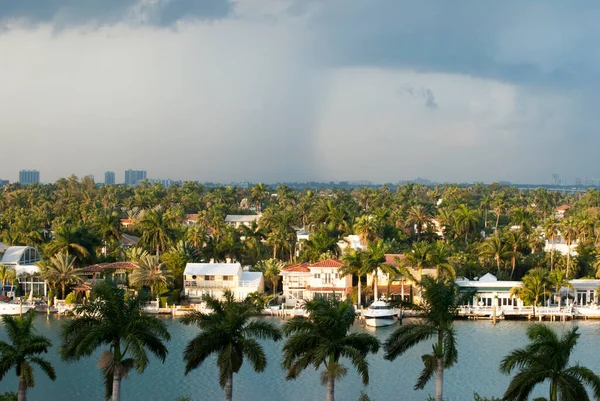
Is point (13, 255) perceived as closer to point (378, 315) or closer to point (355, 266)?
point (355, 266)

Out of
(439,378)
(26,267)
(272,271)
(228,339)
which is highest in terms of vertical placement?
(272,271)

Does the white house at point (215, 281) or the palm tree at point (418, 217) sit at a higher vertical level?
the palm tree at point (418, 217)

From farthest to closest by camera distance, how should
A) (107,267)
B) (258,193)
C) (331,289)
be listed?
(258,193), (107,267), (331,289)

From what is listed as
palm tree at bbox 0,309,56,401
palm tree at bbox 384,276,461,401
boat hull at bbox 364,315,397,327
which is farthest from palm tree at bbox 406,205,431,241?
palm tree at bbox 0,309,56,401

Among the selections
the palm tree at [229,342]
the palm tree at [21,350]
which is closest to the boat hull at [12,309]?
the palm tree at [21,350]

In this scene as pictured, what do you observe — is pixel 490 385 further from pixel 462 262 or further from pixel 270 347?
pixel 462 262

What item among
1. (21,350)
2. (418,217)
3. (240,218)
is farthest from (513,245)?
(240,218)

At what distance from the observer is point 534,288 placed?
203 feet

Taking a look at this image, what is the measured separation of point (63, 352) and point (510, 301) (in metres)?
46.3

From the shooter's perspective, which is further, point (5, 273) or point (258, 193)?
point (258, 193)

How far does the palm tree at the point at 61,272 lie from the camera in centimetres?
6456

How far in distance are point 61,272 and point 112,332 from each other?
39788mm

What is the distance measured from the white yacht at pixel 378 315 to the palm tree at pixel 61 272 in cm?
2529

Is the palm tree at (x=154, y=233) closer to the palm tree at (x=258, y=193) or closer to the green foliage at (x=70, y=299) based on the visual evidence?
the green foliage at (x=70, y=299)
